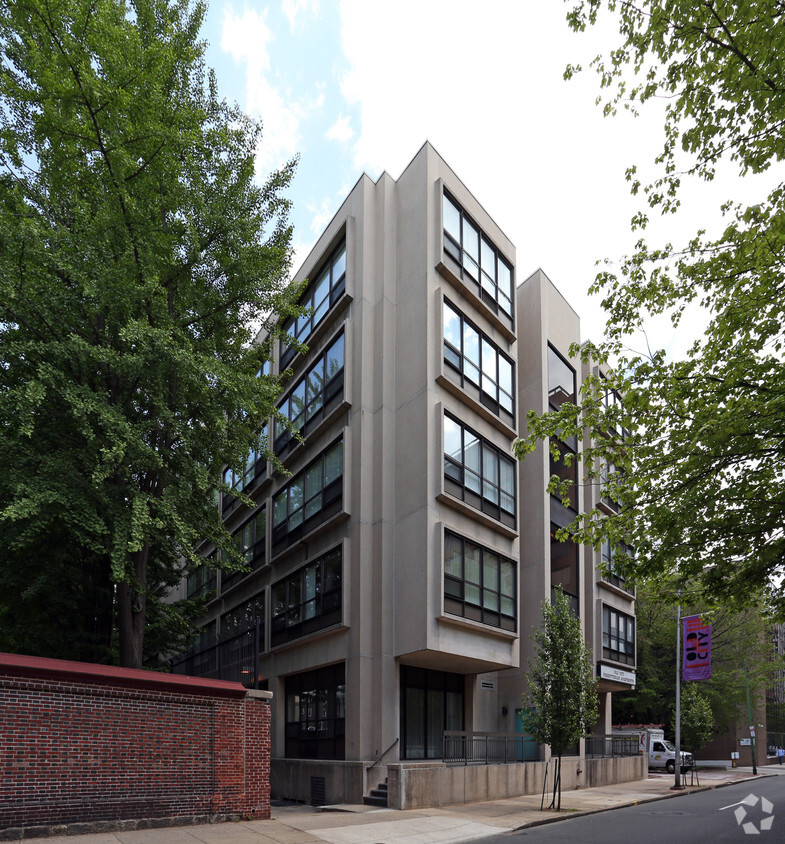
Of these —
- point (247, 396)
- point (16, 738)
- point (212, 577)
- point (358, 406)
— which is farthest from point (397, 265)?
point (212, 577)

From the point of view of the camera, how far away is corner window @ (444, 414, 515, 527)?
23.4m

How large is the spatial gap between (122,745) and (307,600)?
12.7 meters

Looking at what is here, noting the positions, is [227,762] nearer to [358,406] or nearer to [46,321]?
[46,321]

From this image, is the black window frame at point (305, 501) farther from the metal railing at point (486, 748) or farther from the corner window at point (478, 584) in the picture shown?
the metal railing at point (486, 748)

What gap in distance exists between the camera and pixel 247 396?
16.7 metres

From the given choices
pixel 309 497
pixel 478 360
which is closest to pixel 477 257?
pixel 478 360

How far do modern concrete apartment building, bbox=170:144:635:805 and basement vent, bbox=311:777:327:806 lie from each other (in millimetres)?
109

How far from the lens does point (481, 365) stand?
2592cm

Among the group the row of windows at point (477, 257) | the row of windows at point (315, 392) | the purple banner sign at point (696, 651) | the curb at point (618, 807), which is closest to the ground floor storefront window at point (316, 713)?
the curb at point (618, 807)

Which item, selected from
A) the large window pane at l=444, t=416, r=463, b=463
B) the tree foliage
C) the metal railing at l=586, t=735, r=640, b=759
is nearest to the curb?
the metal railing at l=586, t=735, r=640, b=759

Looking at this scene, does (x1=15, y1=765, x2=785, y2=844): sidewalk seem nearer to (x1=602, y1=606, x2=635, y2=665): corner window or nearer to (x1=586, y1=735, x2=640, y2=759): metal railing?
(x1=586, y1=735, x2=640, y2=759): metal railing

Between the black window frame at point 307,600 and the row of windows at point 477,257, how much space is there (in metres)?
10.1

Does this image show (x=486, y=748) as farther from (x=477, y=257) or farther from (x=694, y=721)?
(x=477, y=257)

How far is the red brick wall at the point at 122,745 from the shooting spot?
11.9 meters
